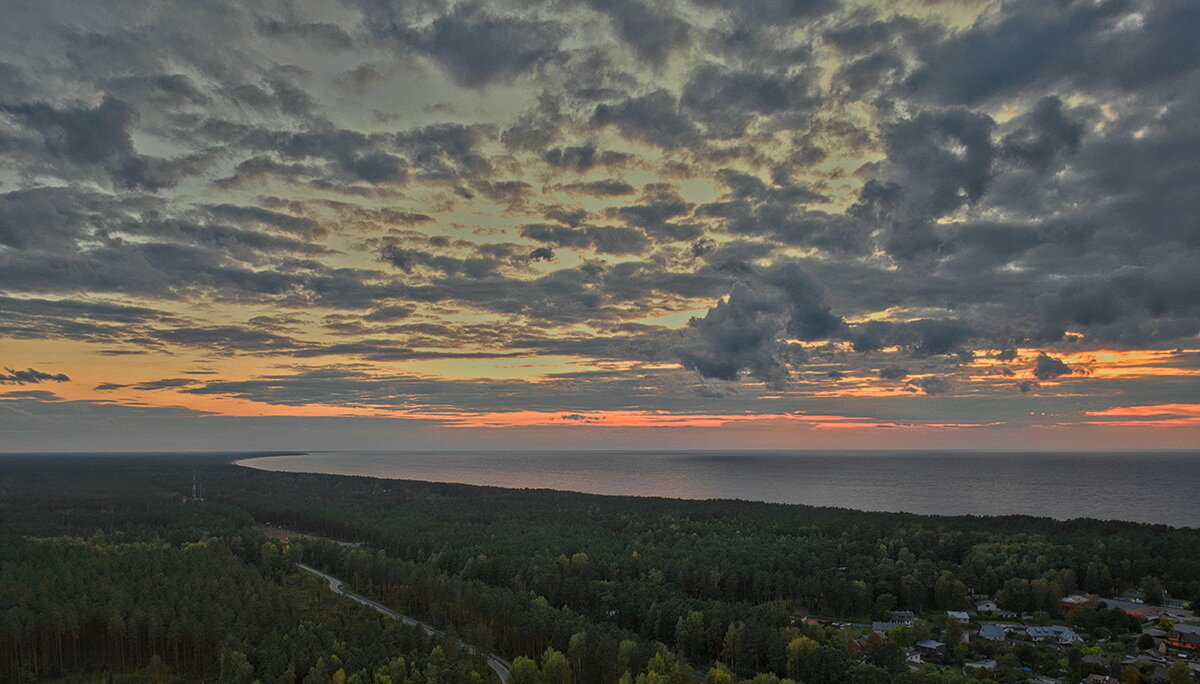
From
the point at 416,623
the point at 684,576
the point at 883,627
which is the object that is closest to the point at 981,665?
the point at 883,627

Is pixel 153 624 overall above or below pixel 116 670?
above

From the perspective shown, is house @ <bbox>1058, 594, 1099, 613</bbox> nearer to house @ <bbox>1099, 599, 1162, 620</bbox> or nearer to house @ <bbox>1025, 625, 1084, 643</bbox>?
house @ <bbox>1099, 599, 1162, 620</bbox>

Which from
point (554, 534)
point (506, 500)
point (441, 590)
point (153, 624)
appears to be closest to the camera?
point (153, 624)

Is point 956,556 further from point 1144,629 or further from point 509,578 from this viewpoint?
point 509,578

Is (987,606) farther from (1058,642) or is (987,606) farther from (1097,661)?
(1097,661)

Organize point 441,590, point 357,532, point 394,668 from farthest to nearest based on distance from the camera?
1. point 357,532
2. point 441,590
3. point 394,668

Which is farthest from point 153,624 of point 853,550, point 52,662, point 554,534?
point 853,550

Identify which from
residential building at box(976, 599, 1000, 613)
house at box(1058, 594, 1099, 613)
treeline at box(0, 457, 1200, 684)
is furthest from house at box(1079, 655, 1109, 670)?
residential building at box(976, 599, 1000, 613)
